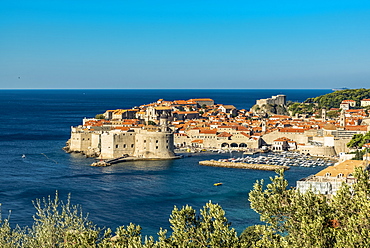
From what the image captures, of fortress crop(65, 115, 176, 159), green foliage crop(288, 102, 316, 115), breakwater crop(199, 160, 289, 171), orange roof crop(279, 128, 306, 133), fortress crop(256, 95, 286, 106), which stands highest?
fortress crop(256, 95, 286, 106)

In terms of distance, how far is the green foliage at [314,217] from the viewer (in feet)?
24.9

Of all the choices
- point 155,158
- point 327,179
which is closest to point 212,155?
point 155,158

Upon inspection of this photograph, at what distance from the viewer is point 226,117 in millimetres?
51094

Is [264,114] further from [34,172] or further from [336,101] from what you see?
[34,172]

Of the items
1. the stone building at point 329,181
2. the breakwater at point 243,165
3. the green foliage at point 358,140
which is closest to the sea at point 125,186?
the breakwater at point 243,165

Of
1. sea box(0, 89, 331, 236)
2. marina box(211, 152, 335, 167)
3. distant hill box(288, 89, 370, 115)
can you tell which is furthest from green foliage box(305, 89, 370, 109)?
sea box(0, 89, 331, 236)

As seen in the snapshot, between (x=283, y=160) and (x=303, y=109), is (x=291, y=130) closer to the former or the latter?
(x=283, y=160)

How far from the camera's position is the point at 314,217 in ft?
26.6

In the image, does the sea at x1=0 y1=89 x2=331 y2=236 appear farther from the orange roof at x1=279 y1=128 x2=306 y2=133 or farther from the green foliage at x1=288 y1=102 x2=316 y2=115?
the green foliage at x1=288 y1=102 x2=316 y2=115

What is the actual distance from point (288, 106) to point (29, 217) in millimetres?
50846

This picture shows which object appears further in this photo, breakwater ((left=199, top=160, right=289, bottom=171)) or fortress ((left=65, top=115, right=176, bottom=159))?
fortress ((left=65, top=115, right=176, bottom=159))

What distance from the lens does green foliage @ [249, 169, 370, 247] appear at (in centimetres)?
759

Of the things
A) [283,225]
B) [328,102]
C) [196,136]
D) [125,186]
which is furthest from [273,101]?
[283,225]

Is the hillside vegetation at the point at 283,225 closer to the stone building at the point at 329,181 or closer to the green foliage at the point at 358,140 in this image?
the stone building at the point at 329,181
